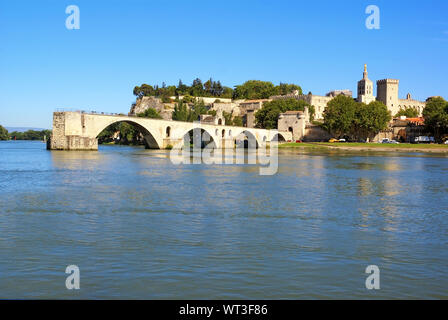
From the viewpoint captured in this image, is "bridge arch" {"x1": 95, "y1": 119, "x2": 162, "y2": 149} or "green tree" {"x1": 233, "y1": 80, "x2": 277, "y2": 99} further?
"green tree" {"x1": 233, "y1": 80, "x2": 277, "y2": 99}

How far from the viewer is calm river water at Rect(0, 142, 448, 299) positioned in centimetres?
707

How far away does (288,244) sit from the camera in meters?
9.63

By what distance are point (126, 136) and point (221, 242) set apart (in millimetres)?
86978

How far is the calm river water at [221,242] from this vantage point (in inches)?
278

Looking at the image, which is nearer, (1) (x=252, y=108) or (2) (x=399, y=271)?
(2) (x=399, y=271)

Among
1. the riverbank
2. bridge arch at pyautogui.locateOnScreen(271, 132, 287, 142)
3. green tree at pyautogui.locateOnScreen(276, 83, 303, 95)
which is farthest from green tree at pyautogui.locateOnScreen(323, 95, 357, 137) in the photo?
green tree at pyautogui.locateOnScreen(276, 83, 303, 95)

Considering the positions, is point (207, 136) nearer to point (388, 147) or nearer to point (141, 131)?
point (141, 131)

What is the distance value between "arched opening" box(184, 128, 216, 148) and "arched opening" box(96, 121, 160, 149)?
303 inches

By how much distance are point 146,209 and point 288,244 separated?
5544 mm

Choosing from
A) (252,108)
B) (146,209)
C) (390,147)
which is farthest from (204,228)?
(252,108)

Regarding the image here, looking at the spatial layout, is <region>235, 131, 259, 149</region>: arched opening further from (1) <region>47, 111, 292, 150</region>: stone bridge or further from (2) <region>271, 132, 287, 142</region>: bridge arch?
(2) <region>271, 132, 287, 142</region>: bridge arch

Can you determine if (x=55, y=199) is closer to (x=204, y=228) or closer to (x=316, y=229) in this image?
(x=204, y=228)
